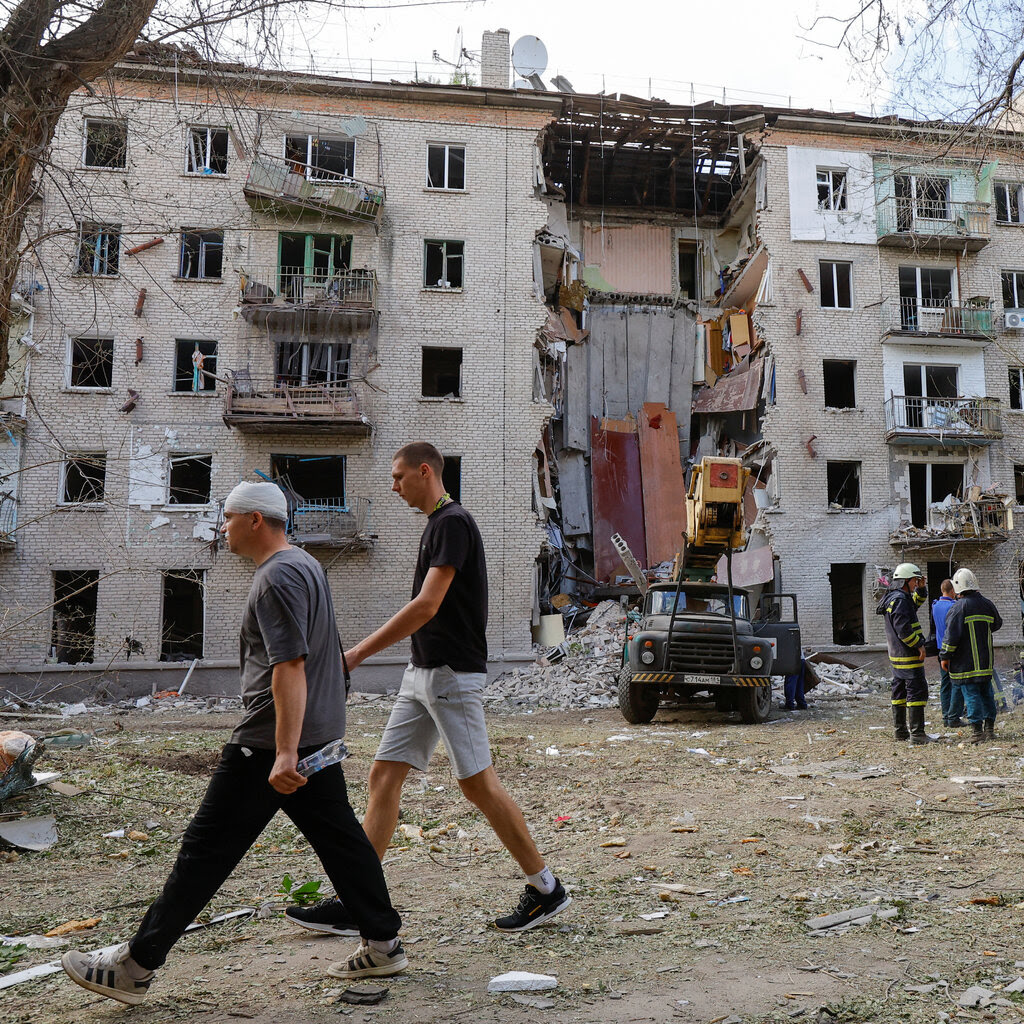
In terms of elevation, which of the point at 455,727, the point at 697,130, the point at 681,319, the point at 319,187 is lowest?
the point at 455,727

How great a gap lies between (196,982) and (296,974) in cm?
38

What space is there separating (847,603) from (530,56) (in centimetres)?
1750

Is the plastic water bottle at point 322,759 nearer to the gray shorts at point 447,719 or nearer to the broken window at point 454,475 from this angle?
the gray shorts at point 447,719

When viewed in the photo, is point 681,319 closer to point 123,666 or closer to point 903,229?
point 903,229

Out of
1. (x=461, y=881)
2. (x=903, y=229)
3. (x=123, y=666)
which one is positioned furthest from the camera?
(x=903, y=229)

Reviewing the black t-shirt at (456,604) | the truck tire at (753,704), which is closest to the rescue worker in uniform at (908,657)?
the truck tire at (753,704)

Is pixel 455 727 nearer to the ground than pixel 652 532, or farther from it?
nearer to the ground

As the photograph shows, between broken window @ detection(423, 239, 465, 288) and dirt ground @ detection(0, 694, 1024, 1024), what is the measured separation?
621 inches

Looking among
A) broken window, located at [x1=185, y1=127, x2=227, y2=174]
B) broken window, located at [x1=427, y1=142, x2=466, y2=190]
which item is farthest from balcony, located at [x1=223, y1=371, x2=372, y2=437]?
broken window, located at [x1=427, y1=142, x2=466, y2=190]

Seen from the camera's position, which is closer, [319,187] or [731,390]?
[319,187]

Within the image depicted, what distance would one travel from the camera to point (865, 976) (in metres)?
3.20

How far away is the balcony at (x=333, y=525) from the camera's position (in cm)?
1994

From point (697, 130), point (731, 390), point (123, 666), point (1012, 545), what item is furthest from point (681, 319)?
point (123, 666)

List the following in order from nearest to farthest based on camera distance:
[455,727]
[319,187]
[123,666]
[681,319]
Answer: [455,727] → [123,666] → [319,187] → [681,319]
